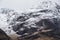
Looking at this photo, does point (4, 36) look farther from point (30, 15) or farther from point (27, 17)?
point (30, 15)

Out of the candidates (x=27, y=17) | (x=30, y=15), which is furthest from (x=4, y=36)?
(x=30, y=15)

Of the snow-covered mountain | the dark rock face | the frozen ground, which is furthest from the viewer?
the frozen ground

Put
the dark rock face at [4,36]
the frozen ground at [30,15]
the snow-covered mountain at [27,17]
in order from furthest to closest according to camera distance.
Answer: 1. the frozen ground at [30,15]
2. the snow-covered mountain at [27,17]
3. the dark rock face at [4,36]

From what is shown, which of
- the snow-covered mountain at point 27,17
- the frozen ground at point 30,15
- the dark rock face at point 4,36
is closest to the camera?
→ the dark rock face at point 4,36

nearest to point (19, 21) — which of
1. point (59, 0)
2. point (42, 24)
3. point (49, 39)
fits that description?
point (42, 24)

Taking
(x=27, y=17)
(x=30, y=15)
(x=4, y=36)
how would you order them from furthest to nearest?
(x=30, y=15), (x=27, y=17), (x=4, y=36)

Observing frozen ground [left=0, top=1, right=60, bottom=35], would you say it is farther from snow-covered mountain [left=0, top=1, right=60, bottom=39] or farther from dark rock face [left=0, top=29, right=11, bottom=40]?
dark rock face [left=0, top=29, right=11, bottom=40]

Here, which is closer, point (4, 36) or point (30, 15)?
point (4, 36)

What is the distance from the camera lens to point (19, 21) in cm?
620

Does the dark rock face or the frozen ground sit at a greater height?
the frozen ground

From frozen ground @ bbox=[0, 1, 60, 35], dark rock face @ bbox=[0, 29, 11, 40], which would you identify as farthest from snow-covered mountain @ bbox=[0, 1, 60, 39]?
dark rock face @ bbox=[0, 29, 11, 40]

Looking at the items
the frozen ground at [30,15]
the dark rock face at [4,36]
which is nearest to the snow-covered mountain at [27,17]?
the frozen ground at [30,15]

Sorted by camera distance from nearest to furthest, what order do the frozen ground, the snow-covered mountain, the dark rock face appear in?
the dark rock face
the snow-covered mountain
the frozen ground

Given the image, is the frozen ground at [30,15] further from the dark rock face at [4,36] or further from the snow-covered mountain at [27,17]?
the dark rock face at [4,36]
